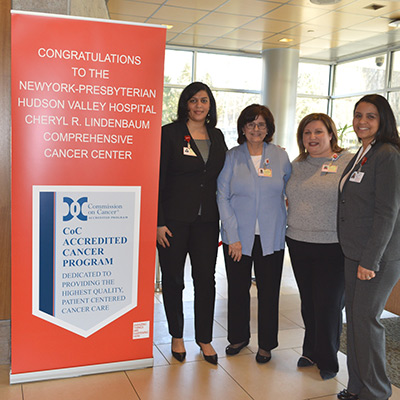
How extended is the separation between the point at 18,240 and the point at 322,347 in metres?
1.89

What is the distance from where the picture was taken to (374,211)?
7.39 ft

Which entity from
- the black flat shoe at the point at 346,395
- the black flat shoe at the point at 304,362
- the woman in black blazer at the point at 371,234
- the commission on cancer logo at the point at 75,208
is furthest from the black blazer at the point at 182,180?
the black flat shoe at the point at 346,395

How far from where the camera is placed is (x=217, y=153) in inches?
114

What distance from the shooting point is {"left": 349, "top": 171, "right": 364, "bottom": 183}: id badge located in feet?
7.63

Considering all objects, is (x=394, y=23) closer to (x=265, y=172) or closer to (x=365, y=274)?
(x=265, y=172)

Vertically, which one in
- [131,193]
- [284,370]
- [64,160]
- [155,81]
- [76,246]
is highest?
[155,81]

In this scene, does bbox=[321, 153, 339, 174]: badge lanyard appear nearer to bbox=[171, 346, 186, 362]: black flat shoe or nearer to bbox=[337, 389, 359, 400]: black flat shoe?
bbox=[337, 389, 359, 400]: black flat shoe

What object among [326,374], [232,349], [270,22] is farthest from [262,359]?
[270,22]

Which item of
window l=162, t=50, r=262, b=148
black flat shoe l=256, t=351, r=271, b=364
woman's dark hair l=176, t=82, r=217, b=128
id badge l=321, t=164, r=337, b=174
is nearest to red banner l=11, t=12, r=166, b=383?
woman's dark hair l=176, t=82, r=217, b=128

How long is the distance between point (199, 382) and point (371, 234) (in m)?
1.32

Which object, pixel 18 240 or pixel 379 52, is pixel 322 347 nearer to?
pixel 18 240

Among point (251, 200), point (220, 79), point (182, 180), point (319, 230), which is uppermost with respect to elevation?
point (220, 79)

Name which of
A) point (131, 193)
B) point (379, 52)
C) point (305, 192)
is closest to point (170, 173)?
point (131, 193)

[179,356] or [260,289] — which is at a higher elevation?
[260,289]
